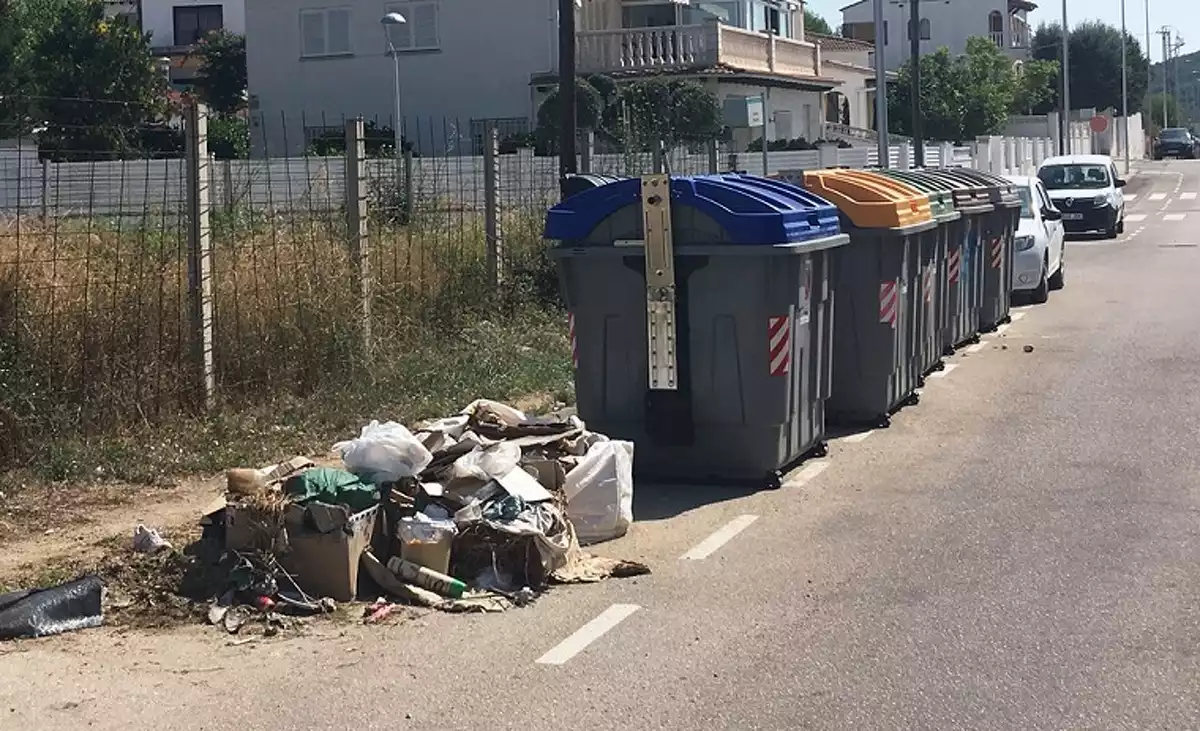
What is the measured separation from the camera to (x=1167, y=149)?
297ft

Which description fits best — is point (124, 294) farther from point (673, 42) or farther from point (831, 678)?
point (673, 42)

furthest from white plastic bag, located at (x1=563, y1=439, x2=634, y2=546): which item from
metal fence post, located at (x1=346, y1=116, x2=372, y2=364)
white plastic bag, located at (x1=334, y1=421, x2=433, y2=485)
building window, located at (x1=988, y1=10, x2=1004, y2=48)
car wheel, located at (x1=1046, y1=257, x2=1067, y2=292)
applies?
building window, located at (x1=988, y1=10, x2=1004, y2=48)

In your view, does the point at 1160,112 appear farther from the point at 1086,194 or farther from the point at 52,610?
the point at 52,610

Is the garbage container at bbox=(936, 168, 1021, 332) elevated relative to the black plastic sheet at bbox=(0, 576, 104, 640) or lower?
elevated

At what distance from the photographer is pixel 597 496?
842 centimetres

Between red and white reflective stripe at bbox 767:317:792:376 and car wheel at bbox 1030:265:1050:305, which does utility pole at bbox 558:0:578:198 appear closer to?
red and white reflective stripe at bbox 767:317:792:376

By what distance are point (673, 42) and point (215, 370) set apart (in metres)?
33.5

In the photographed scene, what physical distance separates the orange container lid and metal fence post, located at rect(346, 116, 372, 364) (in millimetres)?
3357

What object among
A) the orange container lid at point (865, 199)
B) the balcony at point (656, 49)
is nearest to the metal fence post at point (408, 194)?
the orange container lid at point (865, 199)

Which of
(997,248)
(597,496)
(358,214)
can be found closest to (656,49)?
(997,248)

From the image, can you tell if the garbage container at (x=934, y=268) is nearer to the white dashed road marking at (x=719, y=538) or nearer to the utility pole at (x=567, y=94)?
the utility pole at (x=567, y=94)

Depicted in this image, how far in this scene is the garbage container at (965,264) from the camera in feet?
49.9

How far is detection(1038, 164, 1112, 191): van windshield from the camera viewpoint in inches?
1329

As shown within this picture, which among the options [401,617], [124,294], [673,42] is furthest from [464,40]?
[401,617]
